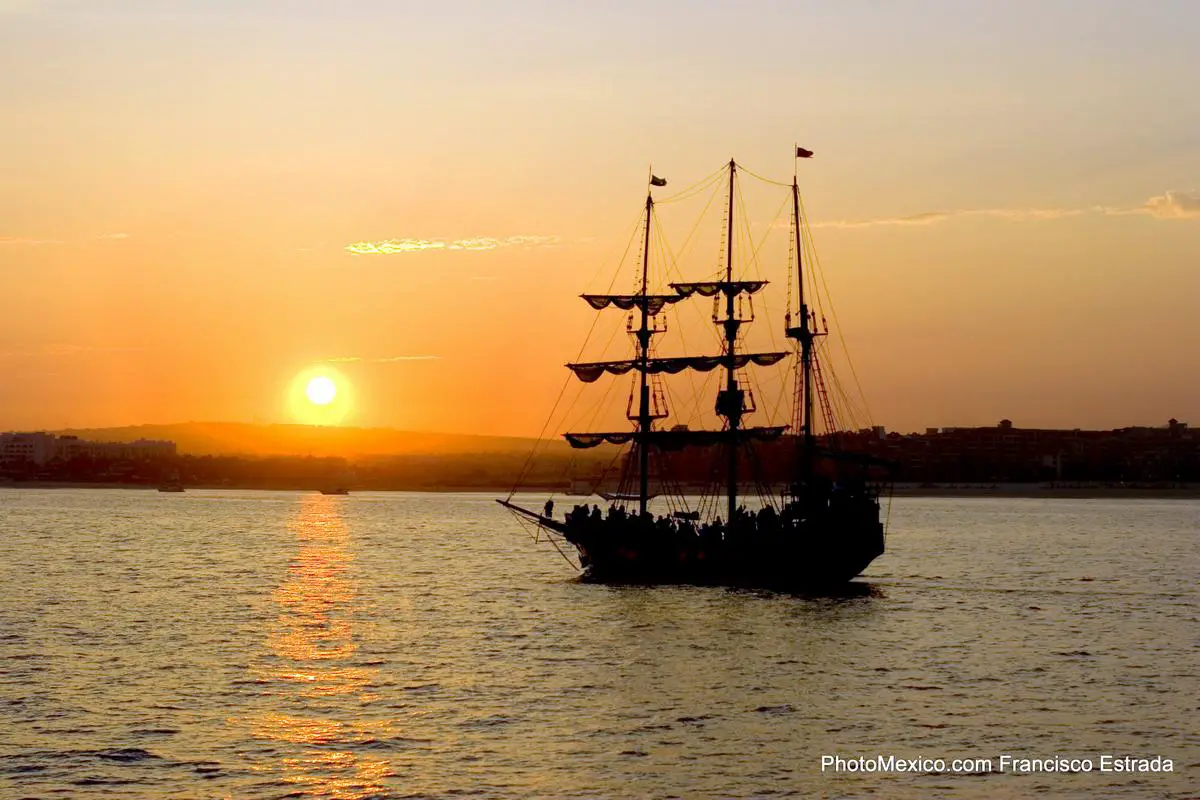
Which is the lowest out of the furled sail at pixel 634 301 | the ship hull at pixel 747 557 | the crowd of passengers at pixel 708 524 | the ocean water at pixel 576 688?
the ocean water at pixel 576 688

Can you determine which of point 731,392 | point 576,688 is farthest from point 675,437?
point 576,688

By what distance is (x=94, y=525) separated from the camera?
7687 inches

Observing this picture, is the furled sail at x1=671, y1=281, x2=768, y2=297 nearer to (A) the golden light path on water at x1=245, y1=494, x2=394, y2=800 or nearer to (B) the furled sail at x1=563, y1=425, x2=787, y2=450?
(B) the furled sail at x1=563, y1=425, x2=787, y2=450

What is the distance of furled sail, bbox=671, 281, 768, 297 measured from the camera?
99.4 m

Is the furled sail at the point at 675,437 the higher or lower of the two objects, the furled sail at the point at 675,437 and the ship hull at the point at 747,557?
the higher

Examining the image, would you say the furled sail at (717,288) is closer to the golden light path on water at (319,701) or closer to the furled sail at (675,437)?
the furled sail at (675,437)

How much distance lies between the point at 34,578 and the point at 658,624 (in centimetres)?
4746

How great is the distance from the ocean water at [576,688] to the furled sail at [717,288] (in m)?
20.5

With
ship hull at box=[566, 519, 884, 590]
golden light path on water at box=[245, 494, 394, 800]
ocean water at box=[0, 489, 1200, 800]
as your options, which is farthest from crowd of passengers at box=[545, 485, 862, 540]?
golden light path on water at box=[245, 494, 394, 800]

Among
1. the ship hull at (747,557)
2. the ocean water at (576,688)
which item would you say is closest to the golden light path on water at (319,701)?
Result: the ocean water at (576,688)

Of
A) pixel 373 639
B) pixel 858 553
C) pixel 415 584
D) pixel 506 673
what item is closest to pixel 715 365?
pixel 858 553

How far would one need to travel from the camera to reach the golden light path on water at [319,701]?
119ft

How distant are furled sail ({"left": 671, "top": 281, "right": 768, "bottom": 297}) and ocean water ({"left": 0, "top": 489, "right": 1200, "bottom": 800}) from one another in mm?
20538

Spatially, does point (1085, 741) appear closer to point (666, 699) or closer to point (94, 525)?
point (666, 699)
